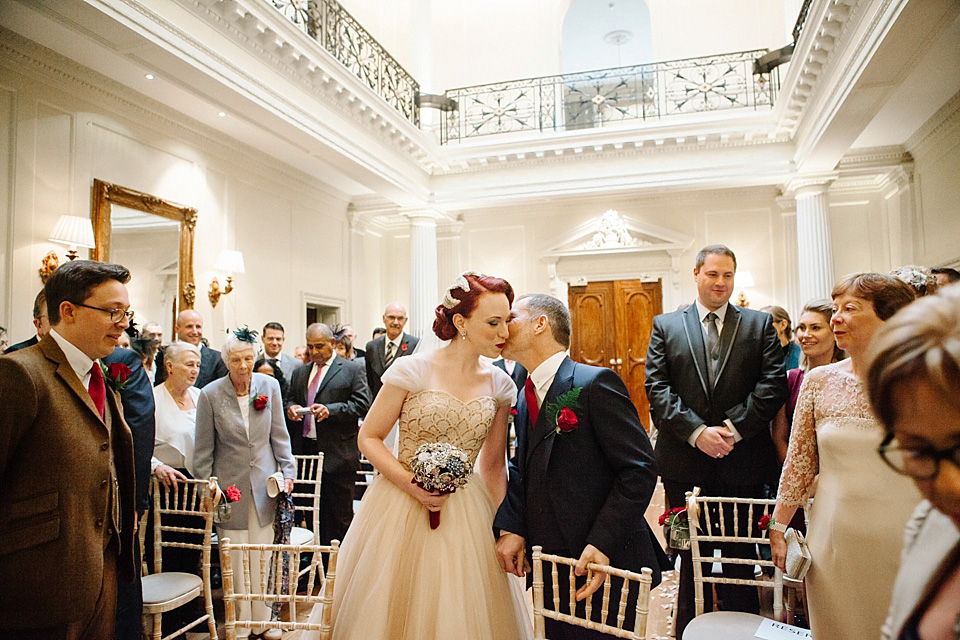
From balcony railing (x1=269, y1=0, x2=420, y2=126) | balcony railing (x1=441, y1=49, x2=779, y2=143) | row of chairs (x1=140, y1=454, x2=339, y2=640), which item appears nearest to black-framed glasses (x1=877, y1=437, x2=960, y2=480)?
row of chairs (x1=140, y1=454, x2=339, y2=640)

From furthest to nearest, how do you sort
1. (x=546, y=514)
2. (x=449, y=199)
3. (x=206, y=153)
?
(x=449, y=199) < (x=206, y=153) < (x=546, y=514)

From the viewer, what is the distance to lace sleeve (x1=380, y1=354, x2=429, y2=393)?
2.15 metres

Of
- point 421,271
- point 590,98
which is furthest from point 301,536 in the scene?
point 590,98

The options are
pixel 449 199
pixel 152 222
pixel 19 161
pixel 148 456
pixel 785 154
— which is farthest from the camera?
pixel 449 199

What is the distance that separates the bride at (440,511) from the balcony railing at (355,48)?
5.17m

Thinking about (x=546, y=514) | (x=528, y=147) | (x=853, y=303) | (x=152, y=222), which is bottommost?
(x=546, y=514)

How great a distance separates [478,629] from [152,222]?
6.20 metres

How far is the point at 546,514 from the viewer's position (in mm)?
1906

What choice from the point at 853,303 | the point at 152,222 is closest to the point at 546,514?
the point at 853,303

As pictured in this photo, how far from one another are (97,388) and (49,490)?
1.30 feet

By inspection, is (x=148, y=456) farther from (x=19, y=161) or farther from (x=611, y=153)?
(x=611, y=153)

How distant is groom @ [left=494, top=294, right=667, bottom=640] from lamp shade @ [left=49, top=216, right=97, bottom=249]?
4.97m

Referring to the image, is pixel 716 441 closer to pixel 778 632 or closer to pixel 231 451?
pixel 778 632

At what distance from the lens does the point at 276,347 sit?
18.7 ft
